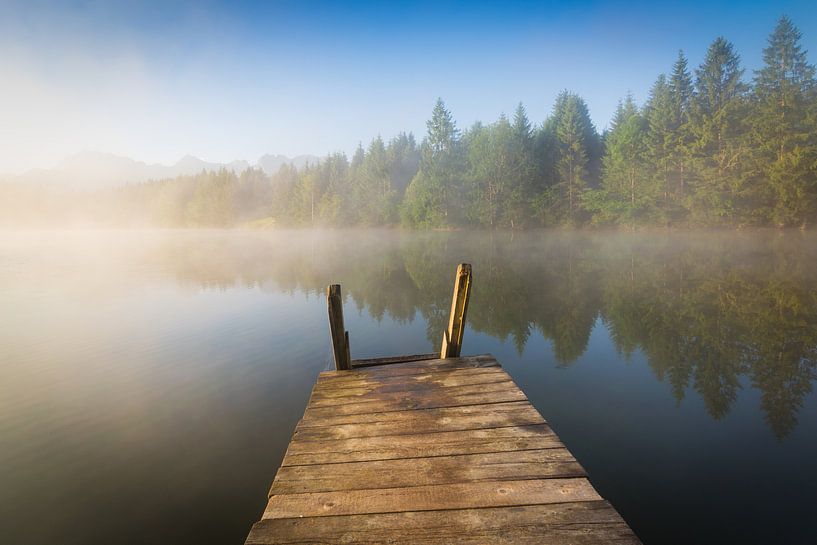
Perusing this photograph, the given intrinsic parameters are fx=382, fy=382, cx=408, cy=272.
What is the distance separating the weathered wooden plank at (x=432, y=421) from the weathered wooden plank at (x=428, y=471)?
67 centimetres

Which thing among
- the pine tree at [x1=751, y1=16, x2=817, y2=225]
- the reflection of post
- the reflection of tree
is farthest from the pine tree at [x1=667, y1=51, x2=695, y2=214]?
the reflection of post

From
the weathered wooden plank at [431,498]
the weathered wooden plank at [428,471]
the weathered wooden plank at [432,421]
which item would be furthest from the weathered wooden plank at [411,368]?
the weathered wooden plank at [431,498]

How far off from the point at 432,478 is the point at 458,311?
13.1 ft

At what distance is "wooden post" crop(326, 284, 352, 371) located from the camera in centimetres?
670

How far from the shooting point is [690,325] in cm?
1427

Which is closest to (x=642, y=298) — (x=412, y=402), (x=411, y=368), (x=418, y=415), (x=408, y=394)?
(x=411, y=368)

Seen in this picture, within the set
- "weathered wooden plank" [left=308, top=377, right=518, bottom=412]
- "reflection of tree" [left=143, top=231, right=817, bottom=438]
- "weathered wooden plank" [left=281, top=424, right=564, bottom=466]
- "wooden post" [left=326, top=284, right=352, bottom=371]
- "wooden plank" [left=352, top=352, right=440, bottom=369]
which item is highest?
"wooden post" [left=326, top=284, right=352, bottom=371]

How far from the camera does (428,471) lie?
3777 mm

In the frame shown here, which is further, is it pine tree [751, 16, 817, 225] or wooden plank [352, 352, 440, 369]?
pine tree [751, 16, 817, 225]

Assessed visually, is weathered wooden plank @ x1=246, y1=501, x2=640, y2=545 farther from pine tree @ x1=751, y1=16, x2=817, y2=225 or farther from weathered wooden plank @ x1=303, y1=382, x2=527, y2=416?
pine tree @ x1=751, y1=16, x2=817, y2=225

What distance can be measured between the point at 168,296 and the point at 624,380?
22.4 m

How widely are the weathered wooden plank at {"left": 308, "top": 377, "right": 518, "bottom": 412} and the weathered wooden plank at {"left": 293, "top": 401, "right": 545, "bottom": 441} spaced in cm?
48

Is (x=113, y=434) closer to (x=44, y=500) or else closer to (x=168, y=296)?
(x=44, y=500)

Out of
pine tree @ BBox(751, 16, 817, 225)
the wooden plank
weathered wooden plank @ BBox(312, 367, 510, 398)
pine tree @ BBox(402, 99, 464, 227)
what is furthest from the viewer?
pine tree @ BBox(402, 99, 464, 227)
